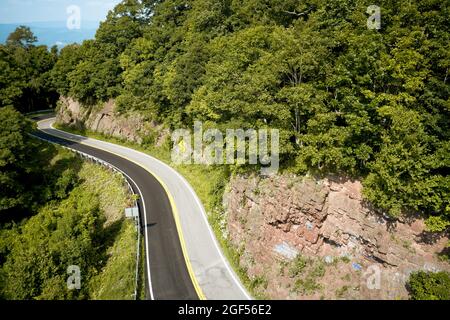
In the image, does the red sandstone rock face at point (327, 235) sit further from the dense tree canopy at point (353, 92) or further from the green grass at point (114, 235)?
the green grass at point (114, 235)

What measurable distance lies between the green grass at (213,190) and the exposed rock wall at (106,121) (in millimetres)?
3349

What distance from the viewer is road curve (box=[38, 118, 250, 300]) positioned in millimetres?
23922

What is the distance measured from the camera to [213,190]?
34.7 m

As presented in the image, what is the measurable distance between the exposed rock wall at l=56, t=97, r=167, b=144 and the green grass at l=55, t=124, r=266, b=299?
3349 mm

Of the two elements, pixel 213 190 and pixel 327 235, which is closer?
pixel 327 235

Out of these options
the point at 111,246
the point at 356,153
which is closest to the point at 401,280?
the point at 356,153

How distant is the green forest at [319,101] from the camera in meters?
20.9

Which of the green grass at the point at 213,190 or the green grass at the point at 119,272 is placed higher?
the green grass at the point at 213,190

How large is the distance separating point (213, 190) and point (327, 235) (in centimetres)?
1354

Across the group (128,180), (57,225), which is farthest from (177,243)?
(128,180)

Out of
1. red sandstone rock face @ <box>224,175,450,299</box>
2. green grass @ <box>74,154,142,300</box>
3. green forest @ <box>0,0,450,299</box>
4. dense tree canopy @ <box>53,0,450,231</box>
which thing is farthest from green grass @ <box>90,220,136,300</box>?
dense tree canopy @ <box>53,0,450,231</box>

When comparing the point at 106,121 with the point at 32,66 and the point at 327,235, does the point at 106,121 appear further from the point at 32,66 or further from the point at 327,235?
the point at 327,235

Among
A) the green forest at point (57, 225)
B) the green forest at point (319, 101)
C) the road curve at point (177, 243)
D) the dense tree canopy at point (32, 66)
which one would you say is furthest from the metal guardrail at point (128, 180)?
the dense tree canopy at point (32, 66)

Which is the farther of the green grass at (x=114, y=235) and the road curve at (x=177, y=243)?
the green grass at (x=114, y=235)
